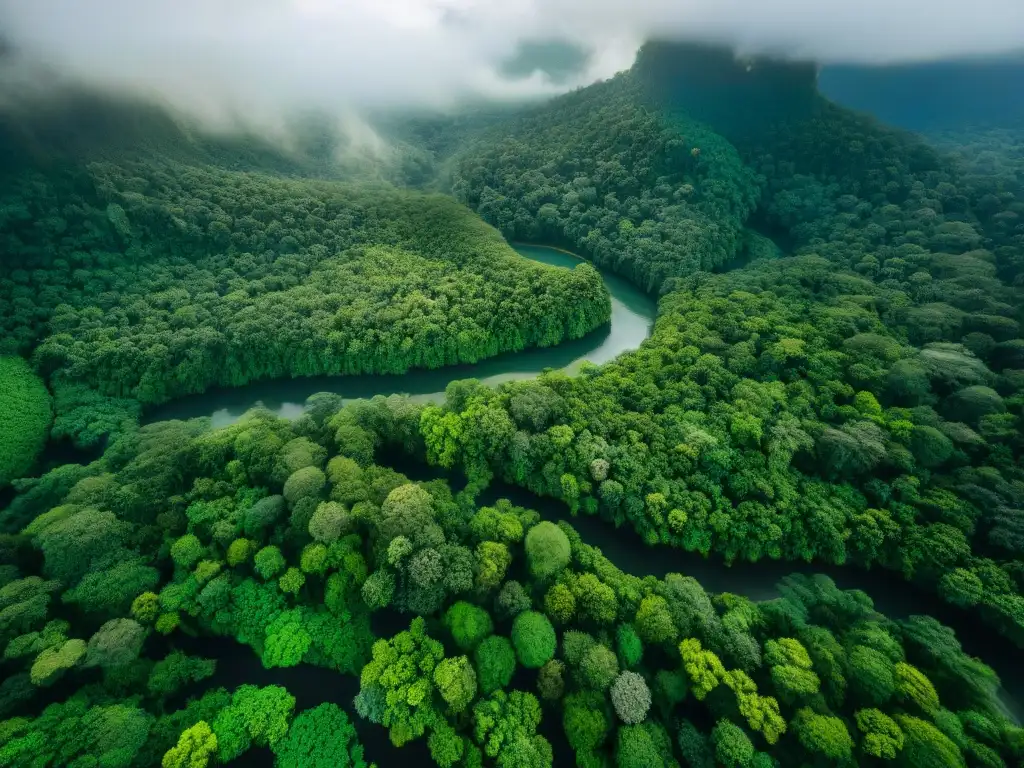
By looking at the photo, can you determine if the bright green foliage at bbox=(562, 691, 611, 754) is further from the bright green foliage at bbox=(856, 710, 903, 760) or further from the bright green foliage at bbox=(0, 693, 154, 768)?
the bright green foliage at bbox=(0, 693, 154, 768)

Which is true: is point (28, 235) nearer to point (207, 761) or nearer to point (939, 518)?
point (207, 761)

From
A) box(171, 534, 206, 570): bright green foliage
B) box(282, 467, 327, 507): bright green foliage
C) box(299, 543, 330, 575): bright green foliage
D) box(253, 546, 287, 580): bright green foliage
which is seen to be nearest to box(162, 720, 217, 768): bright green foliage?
box(253, 546, 287, 580): bright green foliage

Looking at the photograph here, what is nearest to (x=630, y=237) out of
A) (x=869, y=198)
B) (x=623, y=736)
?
(x=869, y=198)

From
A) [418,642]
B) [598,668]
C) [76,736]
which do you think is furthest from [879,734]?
[76,736]

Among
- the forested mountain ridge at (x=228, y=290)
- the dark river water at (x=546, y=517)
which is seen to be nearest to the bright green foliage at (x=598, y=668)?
the dark river water at (x=546, y=517)

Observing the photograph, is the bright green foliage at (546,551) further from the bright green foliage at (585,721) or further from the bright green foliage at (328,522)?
the bright green foliage at (328,522)

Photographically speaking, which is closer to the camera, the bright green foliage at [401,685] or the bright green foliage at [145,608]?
the bright green foliage at [401,685]

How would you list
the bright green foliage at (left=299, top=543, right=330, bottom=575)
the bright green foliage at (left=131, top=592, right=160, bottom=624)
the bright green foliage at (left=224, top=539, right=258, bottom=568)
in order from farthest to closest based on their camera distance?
1. the bright green foliage at (left=224, top=539, right=258, bottom=568)
2. the bright green foliage at (left=299, top=543, right=330, bottom=575)
3. the bright green foliage at (left=131, top=592, right=160, bottom=624)
